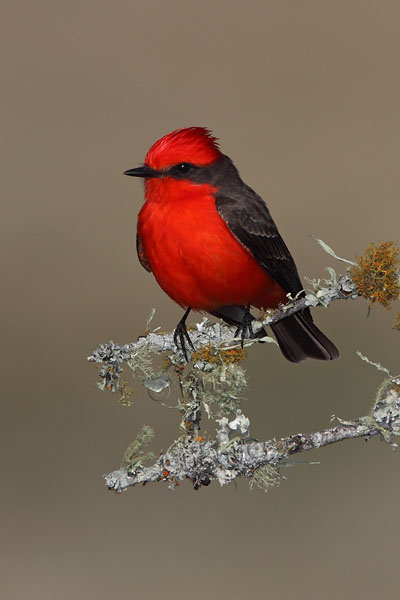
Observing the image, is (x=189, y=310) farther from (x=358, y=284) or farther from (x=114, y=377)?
(x=358, y=284)

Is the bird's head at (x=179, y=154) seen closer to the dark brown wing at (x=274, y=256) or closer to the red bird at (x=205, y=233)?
the red bird at (x=205, y=233)

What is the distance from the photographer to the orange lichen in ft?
9.80

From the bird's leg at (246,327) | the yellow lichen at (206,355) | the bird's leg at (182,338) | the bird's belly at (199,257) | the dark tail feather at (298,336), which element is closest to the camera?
the yellow lichen at (206,355)

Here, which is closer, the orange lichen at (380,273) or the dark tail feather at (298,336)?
the orange lichen at (380,273)

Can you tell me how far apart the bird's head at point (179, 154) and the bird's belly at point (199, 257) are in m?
0.17

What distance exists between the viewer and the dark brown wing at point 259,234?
4043 mm

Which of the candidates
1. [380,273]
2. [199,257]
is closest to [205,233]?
[199,257]

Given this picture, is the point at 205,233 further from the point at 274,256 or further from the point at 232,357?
the point at 232,357

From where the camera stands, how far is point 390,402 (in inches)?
118

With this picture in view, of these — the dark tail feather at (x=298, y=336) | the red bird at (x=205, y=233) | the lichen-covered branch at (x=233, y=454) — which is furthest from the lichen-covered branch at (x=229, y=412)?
the dark tail feather at (x=298, y=336)

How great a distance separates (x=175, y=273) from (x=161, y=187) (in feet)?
1.44

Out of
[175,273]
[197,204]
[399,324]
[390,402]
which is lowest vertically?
[390,402]

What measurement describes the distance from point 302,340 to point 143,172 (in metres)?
1.31

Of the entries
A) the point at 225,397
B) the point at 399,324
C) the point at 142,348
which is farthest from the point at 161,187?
the point at 399,324
